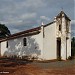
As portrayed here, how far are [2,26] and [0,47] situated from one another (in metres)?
20.1

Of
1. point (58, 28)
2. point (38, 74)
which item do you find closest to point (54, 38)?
point (58, 28)

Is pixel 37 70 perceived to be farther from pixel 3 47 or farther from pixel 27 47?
pixel 3 47

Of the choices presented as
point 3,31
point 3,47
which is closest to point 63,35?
point 3,47

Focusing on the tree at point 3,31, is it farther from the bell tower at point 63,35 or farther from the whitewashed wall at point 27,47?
the bell tower at point 63,35

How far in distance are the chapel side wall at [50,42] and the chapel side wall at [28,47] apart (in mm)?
732

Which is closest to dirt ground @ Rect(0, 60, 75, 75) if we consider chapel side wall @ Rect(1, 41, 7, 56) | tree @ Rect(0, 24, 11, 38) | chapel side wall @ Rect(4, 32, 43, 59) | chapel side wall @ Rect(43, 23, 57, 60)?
chapel side wall @ Rect(43, 23, 57, 60)

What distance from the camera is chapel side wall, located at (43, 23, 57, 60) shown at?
109 ft

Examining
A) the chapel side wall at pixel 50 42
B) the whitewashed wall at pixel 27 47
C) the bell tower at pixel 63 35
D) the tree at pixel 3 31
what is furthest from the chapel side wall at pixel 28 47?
the tree at pixel 3 31

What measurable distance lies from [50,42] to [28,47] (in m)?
3.54

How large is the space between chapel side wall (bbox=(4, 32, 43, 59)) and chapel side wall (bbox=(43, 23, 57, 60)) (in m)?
0.73

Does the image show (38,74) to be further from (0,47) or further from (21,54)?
(0,47)

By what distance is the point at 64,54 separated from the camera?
34.5 metres

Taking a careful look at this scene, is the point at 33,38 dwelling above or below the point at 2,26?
below

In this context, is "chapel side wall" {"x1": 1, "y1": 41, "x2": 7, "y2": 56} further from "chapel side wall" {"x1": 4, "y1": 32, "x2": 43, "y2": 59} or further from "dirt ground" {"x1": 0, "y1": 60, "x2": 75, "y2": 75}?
"dirt ground" {"x1": 0, "y1": 60, "x2": 75, "y2": 75}
